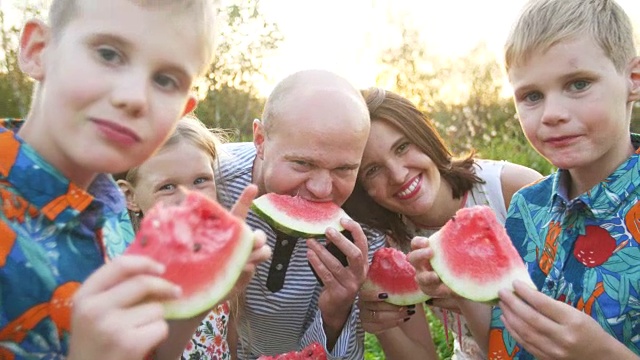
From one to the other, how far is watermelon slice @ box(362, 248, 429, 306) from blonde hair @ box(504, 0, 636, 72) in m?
1.22

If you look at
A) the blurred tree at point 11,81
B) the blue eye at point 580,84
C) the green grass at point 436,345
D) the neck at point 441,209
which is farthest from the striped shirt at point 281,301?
the blurred tree at point 11,81

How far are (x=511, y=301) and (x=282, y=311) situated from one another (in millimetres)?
1616

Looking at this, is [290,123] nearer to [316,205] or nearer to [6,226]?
[316,205]

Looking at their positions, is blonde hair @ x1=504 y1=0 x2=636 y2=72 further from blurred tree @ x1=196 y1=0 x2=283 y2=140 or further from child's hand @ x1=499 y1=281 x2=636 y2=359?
blurred tree @ x1=196 y1=0 x2=283 y2=140

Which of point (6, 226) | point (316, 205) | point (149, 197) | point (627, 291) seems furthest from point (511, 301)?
point (149, 197)

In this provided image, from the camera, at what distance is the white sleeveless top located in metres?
3.83

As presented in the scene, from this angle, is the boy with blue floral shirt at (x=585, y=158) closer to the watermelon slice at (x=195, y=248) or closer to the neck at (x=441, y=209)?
the watermelon slice at (x=195, y=248)

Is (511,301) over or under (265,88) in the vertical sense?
over

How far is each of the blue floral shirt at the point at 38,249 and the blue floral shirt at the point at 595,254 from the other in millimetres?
1809

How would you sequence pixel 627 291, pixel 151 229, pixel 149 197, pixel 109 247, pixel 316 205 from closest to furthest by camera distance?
pixel 151 229 → pixel 109 247 → pixel 627 291 → pixel 316 205 → pixel 149 197

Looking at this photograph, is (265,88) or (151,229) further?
(265,88)

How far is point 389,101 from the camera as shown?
366cm

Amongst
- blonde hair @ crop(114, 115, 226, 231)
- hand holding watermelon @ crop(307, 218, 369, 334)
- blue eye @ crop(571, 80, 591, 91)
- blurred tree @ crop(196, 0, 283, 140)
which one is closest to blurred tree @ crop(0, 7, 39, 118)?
blurred tree @ crop(196, 0, 283, 140)

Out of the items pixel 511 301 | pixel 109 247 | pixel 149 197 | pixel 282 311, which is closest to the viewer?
pixel 109 247
